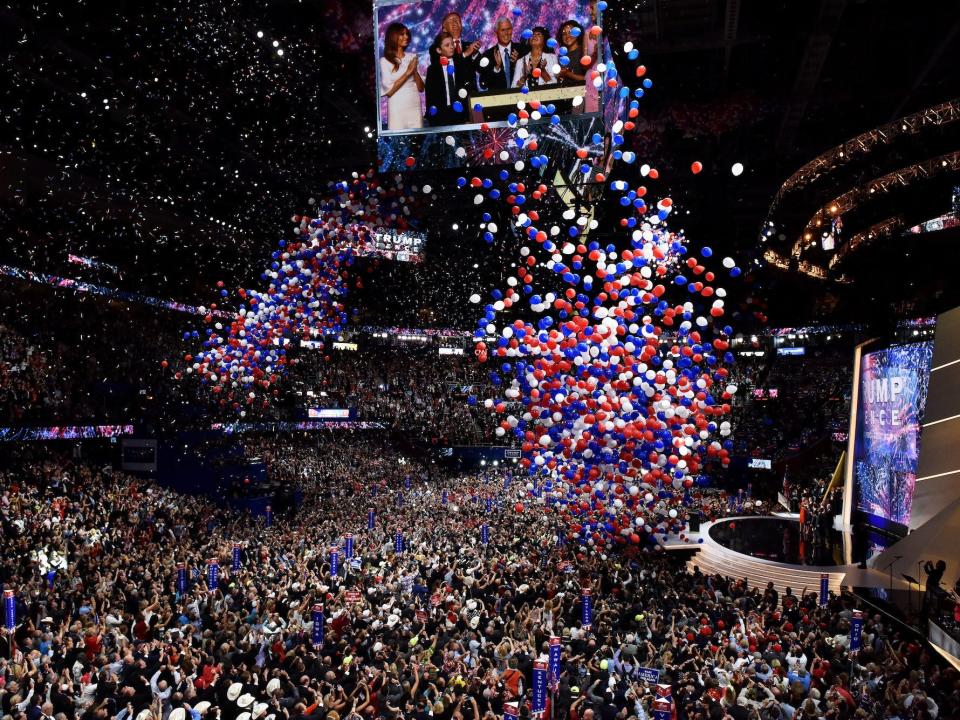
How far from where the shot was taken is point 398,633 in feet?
30.8

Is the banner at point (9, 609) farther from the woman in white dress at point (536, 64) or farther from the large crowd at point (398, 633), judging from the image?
the woman in white dress at point (536, 64)

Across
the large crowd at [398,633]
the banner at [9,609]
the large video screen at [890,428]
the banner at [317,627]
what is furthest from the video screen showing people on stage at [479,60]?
the large video screen at [890,428]

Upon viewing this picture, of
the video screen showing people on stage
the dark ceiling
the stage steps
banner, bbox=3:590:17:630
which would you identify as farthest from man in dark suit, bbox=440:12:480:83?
the stage steps

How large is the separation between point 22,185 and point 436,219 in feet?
35.7

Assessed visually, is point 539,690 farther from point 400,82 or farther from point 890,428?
point 890,428

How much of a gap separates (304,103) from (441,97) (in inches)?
223

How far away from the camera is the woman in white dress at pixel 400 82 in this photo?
6180 millimetres

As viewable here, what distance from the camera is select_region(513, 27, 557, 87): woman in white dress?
582cm

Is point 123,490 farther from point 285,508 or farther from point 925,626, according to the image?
point 925,626

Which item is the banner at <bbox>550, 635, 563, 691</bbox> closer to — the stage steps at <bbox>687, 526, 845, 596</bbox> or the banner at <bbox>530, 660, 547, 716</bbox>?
the banner at <bbox>530, 660, 547, 716</bbox>

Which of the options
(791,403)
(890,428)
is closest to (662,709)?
(890,428)

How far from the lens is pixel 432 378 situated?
36188 mm

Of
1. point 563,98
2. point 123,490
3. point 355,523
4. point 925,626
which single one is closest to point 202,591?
point 355,523

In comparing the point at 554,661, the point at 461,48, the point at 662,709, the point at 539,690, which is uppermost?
the point at 461,48
